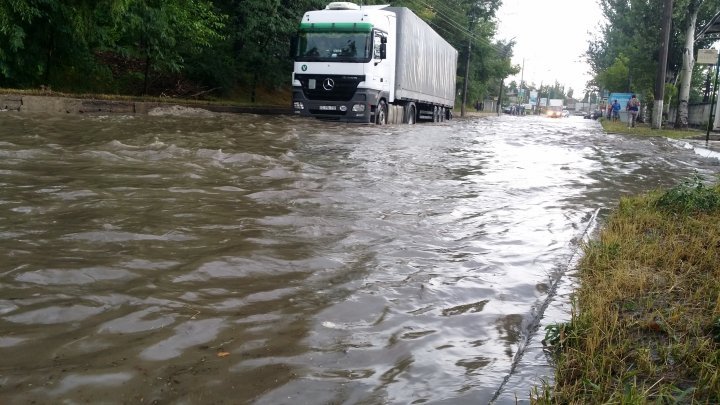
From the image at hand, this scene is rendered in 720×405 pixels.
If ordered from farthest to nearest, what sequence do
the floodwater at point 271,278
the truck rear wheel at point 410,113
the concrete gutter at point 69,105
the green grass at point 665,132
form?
the truck rear wheel at point 410,113 → the green grass at point 665,132 → the concrete gutter at point 69,105 → the floodwater at point 271,278

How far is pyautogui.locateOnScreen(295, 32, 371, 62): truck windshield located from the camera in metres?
18.0

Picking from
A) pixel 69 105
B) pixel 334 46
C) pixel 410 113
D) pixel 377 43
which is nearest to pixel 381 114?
pixel 377 43

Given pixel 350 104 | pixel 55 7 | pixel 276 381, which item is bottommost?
pixel 276 381

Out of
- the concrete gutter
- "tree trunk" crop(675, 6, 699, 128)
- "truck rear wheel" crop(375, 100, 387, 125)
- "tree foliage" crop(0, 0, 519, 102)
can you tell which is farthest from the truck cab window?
Answer: "tree trunk" crop(675, 6, 699, 128)

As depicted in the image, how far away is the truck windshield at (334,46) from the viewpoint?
18.0 m

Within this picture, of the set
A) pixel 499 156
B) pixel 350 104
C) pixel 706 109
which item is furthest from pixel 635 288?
pixel 706 109

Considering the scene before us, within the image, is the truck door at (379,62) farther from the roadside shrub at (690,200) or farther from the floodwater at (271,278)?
the roadside shrub at (690,200)

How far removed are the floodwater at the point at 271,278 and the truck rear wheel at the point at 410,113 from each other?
14.8m

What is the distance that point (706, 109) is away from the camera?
90.3ft

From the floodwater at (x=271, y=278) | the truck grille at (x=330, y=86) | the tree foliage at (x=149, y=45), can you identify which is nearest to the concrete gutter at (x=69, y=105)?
the tree foliage at (x=149, y=45)

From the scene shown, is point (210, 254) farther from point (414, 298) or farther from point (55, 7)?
point (55, 7)

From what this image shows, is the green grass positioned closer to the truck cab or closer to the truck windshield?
the truck cab

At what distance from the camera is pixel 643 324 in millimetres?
3248

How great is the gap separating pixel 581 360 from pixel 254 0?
2179 cm
